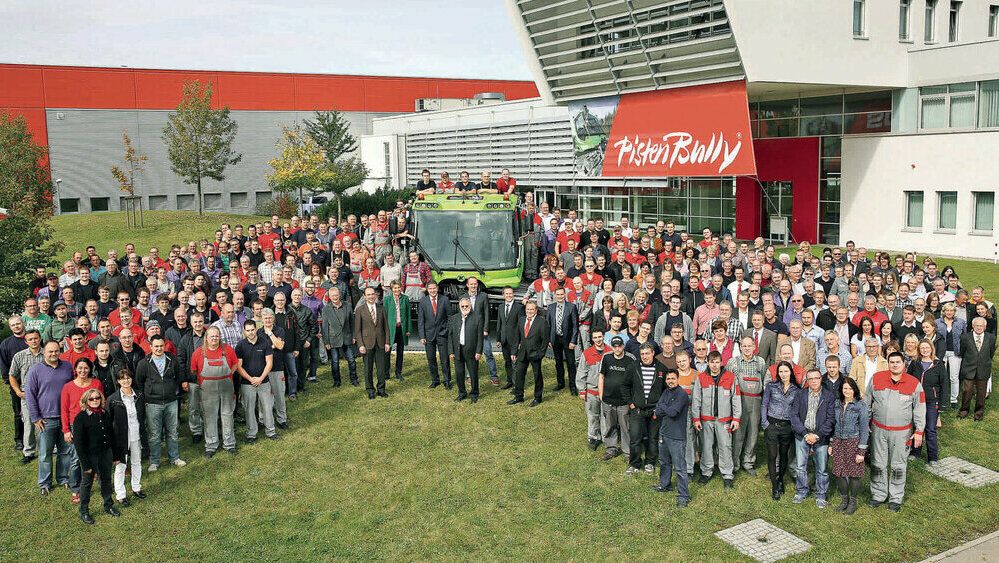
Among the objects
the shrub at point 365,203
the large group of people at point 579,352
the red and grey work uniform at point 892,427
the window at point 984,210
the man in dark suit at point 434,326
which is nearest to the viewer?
the red and grey work uniform at point 892,427

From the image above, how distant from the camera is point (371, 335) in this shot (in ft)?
42.8

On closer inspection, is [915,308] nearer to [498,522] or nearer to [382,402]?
[498,522]

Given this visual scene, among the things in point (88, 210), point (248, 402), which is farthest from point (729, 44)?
point (88, 210)

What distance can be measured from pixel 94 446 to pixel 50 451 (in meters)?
1.19

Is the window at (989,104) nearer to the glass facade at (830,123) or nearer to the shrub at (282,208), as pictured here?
the glass facade at (830,123)

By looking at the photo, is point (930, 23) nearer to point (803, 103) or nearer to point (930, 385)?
point (803, 103)

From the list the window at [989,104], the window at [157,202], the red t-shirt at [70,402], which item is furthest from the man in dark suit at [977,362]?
the window at [157,202]

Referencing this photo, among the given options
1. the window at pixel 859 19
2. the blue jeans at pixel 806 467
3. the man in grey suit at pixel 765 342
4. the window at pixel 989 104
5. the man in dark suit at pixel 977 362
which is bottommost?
the blue jeans at pixel 806 467

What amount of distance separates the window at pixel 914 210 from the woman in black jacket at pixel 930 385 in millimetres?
17871

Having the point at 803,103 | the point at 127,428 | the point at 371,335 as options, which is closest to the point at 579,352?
the point at 371,335

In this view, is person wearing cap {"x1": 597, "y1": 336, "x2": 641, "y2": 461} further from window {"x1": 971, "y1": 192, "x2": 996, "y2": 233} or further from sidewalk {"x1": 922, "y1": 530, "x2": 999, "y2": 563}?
window {"x1": 971, "y1": 192, "x2": 996, "y2": 233}

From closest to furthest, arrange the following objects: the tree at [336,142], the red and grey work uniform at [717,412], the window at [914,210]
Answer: the red and grey work uniform at [717,412], the window at [914,210], the tree at [336,142]

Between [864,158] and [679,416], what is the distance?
69.4 ft

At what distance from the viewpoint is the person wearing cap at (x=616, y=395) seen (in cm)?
970
